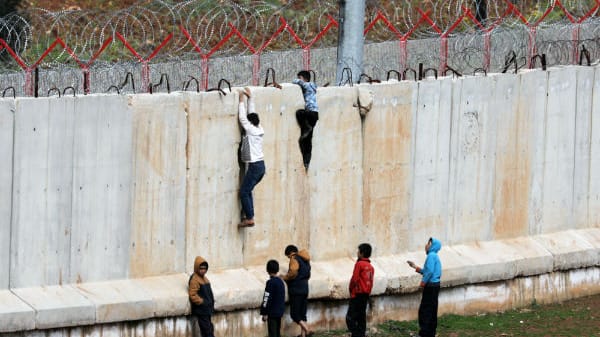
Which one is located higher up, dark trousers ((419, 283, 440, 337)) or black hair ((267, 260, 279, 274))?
black hair ((267, 260, 279, 274))

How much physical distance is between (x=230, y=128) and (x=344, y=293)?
2.29 metres

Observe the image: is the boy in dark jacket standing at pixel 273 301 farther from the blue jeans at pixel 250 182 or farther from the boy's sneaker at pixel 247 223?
the blue jeans at pixel 250 182

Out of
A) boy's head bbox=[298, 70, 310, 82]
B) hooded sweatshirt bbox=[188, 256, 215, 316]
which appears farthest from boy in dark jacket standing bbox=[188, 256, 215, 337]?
boy's head bbox=[298, 70, 310, 82]

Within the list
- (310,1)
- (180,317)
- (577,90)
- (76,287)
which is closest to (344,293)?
(180,317)

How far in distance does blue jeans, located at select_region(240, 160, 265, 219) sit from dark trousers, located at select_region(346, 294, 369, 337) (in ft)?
4.81

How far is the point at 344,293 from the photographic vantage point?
17266 mm

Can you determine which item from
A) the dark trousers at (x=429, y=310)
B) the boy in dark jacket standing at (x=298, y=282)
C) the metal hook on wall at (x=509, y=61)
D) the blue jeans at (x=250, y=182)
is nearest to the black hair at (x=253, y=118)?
the blue jeans at (x=250, y=182)

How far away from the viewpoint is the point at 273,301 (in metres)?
16.2

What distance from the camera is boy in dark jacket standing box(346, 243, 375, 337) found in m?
16.7

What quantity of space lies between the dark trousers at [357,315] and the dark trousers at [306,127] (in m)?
1.73

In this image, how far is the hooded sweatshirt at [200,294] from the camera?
619 inches

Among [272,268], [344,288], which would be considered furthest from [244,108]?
[344,288]

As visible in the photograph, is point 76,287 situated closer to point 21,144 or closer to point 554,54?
point 21,144

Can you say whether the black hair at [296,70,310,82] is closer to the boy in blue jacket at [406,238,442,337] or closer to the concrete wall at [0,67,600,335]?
the concrete wall at [0,67,600,335]
